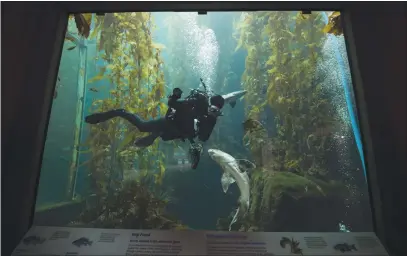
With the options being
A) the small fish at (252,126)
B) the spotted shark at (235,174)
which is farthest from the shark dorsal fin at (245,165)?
the small fish at (252,126)

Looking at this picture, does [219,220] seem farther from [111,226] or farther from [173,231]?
[111,226]

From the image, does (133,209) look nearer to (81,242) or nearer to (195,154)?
(81,242)

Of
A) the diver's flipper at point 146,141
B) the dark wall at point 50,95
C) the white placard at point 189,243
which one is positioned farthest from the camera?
the diver's flipper at point 146,141

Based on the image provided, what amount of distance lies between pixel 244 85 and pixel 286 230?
0.96 meters

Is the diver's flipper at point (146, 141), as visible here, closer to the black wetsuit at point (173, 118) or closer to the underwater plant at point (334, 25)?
the black wetsuit at point (173, 118)

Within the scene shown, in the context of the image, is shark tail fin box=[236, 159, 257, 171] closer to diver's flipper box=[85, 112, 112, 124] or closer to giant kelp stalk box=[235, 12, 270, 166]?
giant kelp stalk box=[235, 12, 270, 166]

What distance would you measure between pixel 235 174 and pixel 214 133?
299mm

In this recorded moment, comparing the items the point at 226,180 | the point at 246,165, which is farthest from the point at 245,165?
the point at 226,180

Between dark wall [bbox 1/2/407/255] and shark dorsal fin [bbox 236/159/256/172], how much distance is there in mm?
711

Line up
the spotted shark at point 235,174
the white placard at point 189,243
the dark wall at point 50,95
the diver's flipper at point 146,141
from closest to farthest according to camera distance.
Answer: the white placard at point 189,243 → the dark wall at point 50,95 → the spotted shark at point 235,174 → the diver's flipper at point 146,141

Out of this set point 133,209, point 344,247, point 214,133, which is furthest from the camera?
point 214,133

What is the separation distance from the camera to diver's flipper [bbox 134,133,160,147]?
6.75 feet

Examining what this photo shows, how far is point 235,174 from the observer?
198 centimetres

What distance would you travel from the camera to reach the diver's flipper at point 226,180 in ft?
6.46
